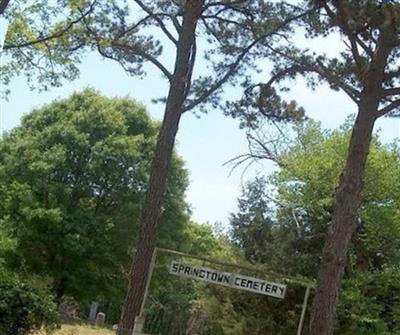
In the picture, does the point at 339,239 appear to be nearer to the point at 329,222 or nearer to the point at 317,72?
the point at 317,72

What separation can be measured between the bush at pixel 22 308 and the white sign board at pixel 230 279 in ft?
6.04

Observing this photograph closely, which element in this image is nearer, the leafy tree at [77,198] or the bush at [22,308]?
the bush at [22,308]

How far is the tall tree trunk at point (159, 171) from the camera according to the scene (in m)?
9.68

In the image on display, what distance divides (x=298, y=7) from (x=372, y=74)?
182cm

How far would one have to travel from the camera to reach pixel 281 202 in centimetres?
1605

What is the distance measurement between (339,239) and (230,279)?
1.58 metres

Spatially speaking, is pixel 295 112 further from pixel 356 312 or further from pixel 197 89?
pixel 356 312

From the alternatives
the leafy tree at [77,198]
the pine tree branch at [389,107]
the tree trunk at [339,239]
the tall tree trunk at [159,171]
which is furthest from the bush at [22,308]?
the leafy tree at [77,198]

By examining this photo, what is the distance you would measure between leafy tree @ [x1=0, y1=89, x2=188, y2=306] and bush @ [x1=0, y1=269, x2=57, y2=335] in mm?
12925

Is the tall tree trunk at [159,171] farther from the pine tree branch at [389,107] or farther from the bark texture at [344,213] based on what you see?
the pine tree branch at [389,107]

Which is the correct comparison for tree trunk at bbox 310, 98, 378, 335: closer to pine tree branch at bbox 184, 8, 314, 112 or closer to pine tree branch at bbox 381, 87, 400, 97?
pine tree branch at bbox 381, 87, 400, 97

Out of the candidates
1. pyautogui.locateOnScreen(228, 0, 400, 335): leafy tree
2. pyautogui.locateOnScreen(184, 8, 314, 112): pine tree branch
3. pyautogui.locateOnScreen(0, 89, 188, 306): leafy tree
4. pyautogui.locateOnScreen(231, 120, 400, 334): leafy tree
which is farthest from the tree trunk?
pyautogui.locateOnScreen(0, 89, 188, 306): leafy tree

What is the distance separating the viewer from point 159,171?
10.1 meters

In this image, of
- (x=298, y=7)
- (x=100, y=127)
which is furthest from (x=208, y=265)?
(x=100, y=127)
